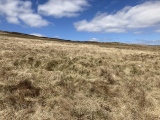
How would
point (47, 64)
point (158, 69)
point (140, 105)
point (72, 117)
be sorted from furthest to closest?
point (158, 69), point (47, 64), point (140, 105), point (72, 117)

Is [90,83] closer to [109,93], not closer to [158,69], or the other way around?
[109,93]

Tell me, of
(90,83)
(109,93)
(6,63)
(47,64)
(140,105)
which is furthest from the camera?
(47,64)

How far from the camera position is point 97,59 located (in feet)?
72.8

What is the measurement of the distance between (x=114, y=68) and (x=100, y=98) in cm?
675

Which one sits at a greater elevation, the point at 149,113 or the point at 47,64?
the point at 47,64

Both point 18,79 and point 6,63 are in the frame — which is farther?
point 6,63

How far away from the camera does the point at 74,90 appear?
46.0ft

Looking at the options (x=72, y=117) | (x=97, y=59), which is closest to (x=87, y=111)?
(x=72, y=117)

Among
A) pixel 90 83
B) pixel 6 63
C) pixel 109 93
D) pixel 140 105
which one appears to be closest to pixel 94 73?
pixel 90 83

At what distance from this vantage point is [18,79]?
14.4m

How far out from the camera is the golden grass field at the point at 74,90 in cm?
1136

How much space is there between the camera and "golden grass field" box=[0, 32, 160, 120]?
1136 centimetres

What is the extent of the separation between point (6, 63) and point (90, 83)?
683 cm

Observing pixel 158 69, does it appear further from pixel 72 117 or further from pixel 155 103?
pixel 72 117
